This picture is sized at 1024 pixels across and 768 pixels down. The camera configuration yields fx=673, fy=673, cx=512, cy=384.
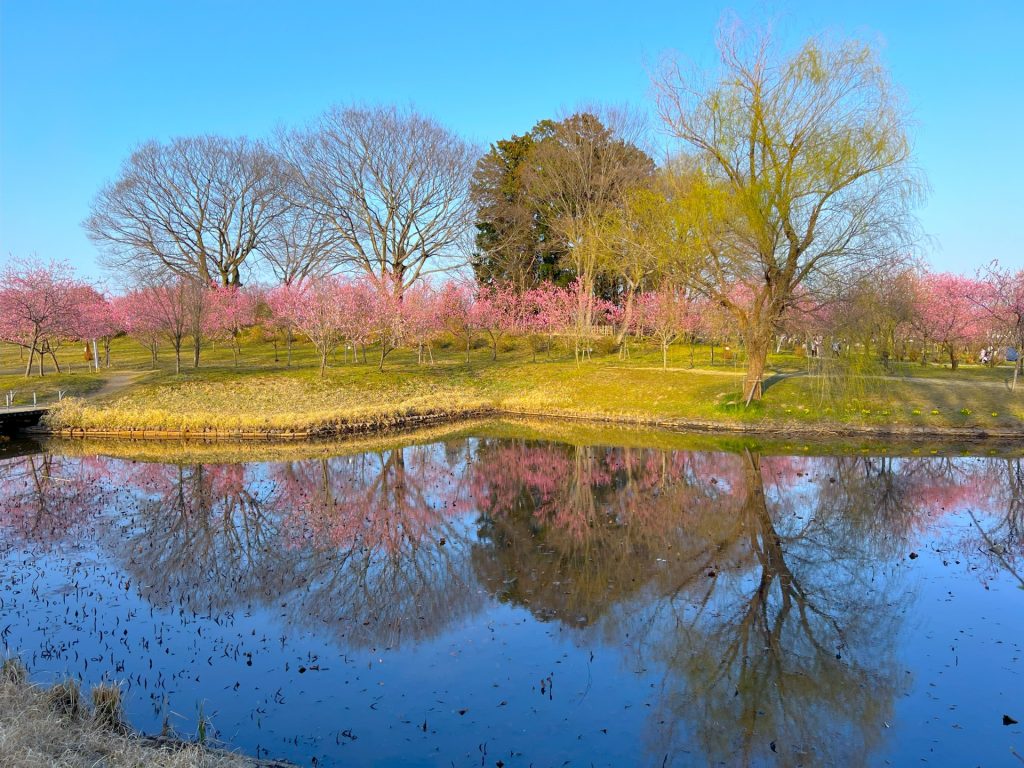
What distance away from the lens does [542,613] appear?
8562 millimetres

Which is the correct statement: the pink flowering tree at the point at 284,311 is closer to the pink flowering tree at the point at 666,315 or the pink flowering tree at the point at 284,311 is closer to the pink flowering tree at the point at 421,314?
the pink flowering tree at the point at 421,314

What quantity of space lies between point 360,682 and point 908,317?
96.7 ft

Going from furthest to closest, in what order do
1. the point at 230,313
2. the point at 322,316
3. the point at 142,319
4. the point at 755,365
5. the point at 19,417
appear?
the point at 230,313 < the point at 142,319 < the point at 322,316 < the point at 19,417 < the point at 755,365

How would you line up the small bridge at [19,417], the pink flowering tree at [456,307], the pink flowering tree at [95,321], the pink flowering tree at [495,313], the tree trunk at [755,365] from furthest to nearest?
1. the pink flowering tree at [456,307]
2. the pink flowering tree at [495,313]
3. the pink flowering tree at [95,321]
4. the small bridge at [19,417]
5. the tree trunk at [755,365]

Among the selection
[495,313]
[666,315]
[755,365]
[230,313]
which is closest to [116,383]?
[230,313]

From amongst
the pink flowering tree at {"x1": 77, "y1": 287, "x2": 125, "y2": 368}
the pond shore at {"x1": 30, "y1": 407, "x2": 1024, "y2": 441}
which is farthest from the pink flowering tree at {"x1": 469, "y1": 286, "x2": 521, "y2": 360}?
the pink flowering tree at {"x1": 77, "y1": 287, "x2": 125, "y2": 368}

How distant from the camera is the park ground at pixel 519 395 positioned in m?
22.7

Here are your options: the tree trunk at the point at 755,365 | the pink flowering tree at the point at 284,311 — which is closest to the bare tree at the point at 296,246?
the pink flowering tree at the point at 284,311

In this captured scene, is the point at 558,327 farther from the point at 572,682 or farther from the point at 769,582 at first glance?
the point at 572,682

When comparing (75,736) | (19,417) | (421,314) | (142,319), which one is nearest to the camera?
(75,736)

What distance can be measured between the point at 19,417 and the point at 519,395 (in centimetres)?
1894

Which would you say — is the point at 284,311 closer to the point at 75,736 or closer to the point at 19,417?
the point at 19,417

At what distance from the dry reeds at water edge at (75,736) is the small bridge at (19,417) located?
21.1 metres

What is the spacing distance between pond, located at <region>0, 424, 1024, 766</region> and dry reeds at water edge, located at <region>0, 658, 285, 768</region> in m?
0.50
